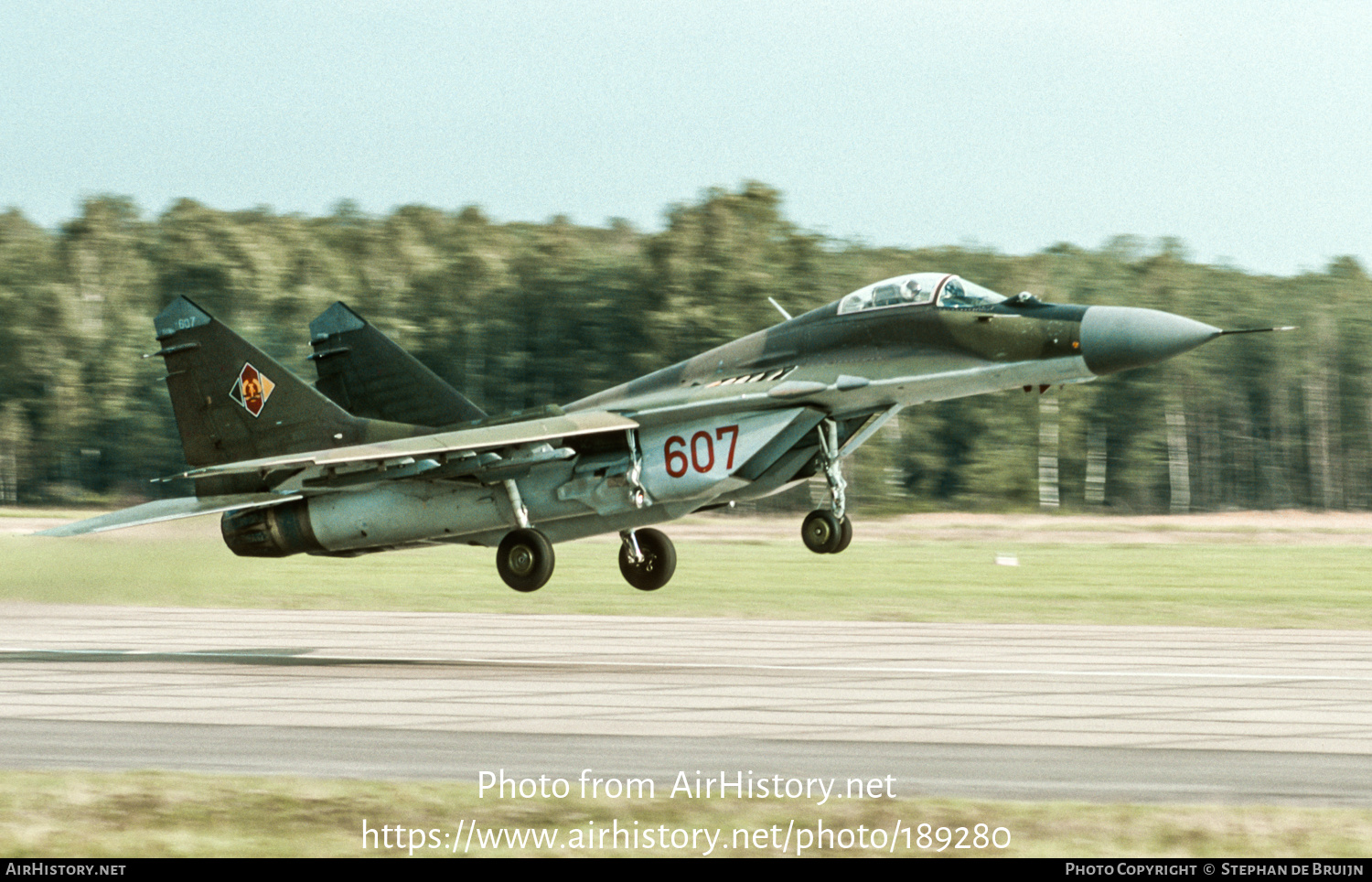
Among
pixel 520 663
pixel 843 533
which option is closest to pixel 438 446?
pixel 520 663

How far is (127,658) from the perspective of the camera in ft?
76.2

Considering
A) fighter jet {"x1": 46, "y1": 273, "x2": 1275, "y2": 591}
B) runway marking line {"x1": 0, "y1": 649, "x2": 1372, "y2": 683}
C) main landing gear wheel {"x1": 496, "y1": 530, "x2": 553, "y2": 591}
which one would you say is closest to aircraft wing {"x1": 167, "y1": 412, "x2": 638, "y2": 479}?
fighter jet {"x1": 46, "y1": 273, "x2": 1275, "y2": 591}

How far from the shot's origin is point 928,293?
18672 mm

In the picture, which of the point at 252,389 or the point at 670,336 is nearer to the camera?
the point at 252,389

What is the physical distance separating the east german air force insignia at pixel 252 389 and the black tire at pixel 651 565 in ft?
19.5

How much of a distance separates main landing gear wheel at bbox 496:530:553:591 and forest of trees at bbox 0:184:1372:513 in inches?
1921

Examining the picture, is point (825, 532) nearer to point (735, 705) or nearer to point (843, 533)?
point (843, 533)

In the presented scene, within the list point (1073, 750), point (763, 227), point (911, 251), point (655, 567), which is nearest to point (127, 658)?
point (655, 567)

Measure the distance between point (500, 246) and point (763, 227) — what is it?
20548mm

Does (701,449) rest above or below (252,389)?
below

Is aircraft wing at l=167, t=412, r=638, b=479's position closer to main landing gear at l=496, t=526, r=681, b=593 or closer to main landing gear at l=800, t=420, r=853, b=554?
main landing gear at l=496, t=526, r=681, b=593

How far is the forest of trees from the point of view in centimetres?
7181

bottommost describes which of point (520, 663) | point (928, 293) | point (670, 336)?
point (520, 663)

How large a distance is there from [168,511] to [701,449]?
7.42 meters
